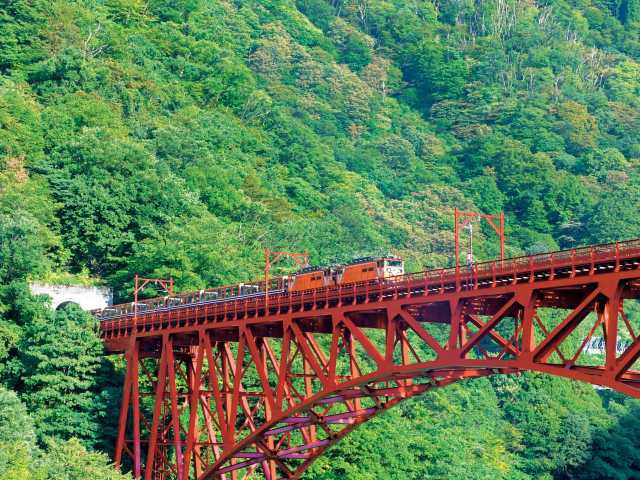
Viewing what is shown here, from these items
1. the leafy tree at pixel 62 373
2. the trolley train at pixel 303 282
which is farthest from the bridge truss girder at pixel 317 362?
the leafy tree at pixel 62 373

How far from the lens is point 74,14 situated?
526 feet

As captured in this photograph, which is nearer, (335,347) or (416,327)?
(416,327)

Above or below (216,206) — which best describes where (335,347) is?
below

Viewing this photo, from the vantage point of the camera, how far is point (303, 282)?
292 feet

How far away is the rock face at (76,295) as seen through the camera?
350 feet

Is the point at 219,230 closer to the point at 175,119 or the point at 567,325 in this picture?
the point at 175,119

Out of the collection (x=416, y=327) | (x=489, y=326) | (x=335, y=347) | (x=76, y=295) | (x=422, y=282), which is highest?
(x=76, y=295)

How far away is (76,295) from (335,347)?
40.7m

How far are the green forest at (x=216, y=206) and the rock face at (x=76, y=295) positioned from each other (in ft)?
3.97

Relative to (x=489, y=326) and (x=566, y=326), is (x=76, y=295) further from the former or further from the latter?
(x=566, y=326)

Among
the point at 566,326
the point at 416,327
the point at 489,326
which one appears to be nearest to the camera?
the point at 566,326

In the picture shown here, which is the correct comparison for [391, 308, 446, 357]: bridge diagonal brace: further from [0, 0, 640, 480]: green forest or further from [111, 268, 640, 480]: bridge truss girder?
[0, 0, 640, 480]: green forest

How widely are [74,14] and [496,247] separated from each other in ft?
187

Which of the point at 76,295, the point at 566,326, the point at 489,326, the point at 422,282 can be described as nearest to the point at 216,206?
the point at 76,295
